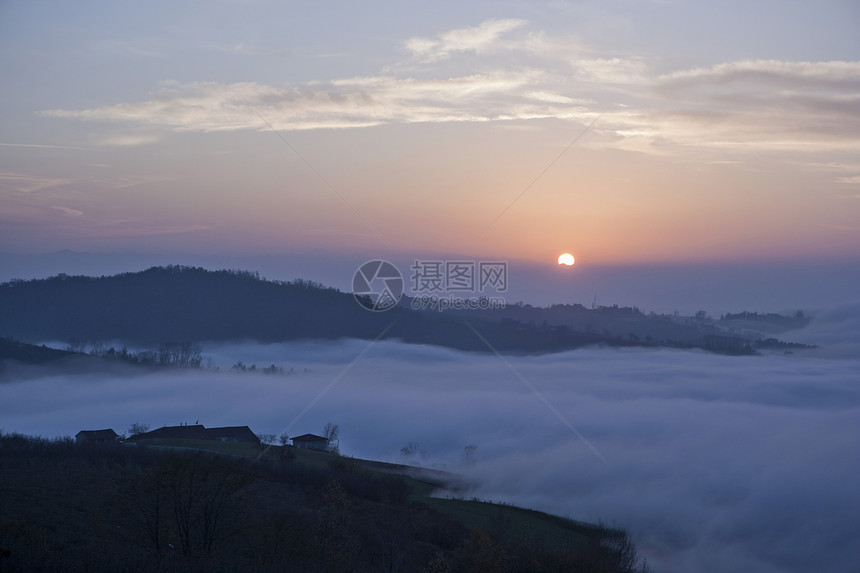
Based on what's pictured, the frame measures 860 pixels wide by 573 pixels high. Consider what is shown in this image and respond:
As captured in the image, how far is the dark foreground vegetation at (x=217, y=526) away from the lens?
75.9 ft

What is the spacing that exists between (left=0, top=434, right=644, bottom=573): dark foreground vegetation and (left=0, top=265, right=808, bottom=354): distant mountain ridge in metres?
102

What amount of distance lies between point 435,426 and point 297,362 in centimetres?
4347

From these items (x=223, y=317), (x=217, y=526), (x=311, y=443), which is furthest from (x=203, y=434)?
(x=223, y=317)

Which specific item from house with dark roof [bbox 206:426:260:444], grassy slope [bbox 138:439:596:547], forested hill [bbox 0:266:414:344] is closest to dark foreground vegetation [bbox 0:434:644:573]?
grassy slope [bbox 138:439:596:547]

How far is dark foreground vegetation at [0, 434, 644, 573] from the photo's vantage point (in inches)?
910

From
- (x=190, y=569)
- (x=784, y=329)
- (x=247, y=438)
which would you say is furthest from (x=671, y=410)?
(x=190, y=569)

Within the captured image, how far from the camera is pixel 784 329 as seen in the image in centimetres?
19475

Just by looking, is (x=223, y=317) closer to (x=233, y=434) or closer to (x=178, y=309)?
(x=178, y=309)

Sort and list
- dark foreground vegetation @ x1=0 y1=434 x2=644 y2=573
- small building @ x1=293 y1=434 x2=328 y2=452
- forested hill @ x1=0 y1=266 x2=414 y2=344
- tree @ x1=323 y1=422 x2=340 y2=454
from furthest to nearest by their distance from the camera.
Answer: forested hill @ x1=0 y1=266 x2=414 y2=344, tree @ x1=323 y1=422 x2=340 y2=454, small building @ x1=293 y1=434 x2=328 y2=452, dark foreground vegetation @ x1=0 y1=434 x2=644 y2=573

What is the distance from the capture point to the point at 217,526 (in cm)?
2956

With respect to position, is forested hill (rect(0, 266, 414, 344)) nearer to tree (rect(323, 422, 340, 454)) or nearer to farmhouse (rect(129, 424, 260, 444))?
tree (rect(323, 422, 340, 454))

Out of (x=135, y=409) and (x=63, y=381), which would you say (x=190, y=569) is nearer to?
(x=135, y=409)

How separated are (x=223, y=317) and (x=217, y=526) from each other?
12683 centimetres

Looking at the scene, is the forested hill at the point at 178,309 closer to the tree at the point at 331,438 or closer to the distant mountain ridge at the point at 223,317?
the distant mountain ridge at the point at 223,317
